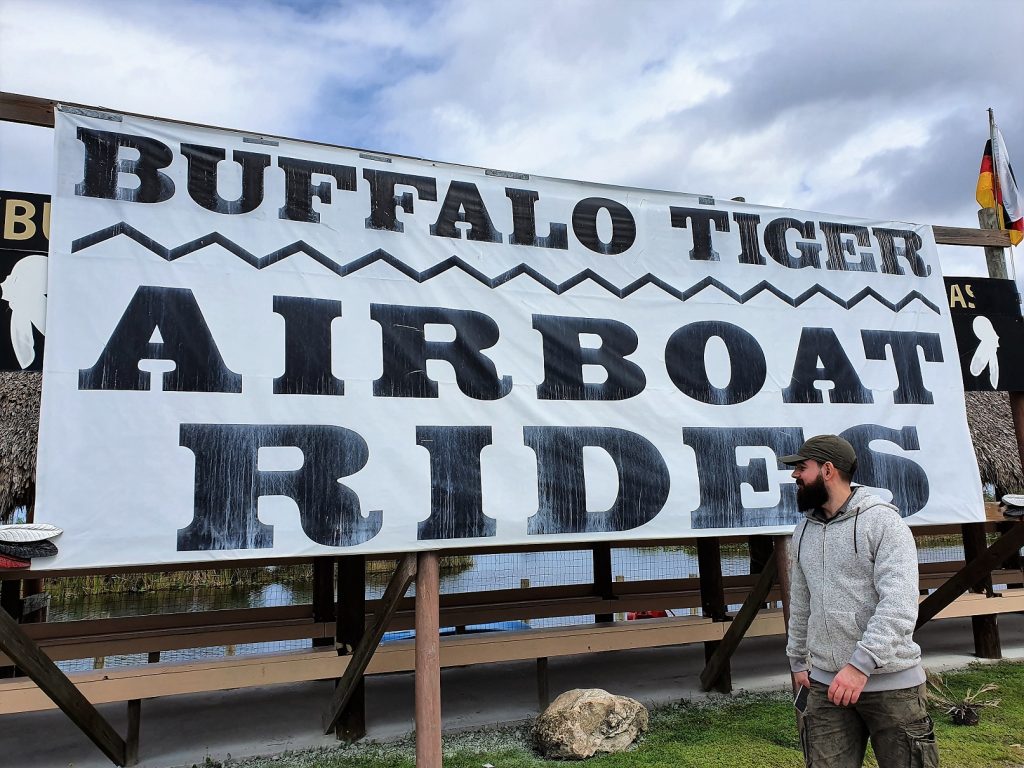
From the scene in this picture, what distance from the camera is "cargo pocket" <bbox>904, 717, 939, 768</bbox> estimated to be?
98.9 inches

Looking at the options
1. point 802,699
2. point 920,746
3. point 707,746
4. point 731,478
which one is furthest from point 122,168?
point 707,746

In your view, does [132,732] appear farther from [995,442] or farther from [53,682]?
[995,442]

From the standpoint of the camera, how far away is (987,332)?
572 centimetres

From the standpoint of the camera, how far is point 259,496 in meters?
3.73

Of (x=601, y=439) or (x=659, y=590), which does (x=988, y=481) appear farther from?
(x=601, y=439)

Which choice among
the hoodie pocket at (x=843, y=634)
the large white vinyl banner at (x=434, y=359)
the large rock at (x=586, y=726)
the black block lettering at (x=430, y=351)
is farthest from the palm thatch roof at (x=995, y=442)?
the hoodie pocket at (x=843, y=634)

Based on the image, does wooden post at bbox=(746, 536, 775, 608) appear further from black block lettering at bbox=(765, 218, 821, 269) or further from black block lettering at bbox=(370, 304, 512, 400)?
black block lettering at bbox=(370, 304, 512, 400)

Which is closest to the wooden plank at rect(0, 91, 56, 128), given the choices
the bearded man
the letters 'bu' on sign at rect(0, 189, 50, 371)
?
the letters 'bu' on sign at rect(0, 189, 50, 371)

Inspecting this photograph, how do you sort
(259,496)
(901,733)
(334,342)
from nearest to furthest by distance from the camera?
(901,733) < (259,496) < (334,342)

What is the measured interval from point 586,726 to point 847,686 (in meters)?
2.54

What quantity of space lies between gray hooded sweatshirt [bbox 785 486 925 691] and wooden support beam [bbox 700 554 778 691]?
2.20m

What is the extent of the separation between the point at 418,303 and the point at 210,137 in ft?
4.59

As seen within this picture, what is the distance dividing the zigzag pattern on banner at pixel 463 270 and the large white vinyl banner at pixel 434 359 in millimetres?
15

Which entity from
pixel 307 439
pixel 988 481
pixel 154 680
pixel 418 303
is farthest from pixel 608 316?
pixel 988 481
